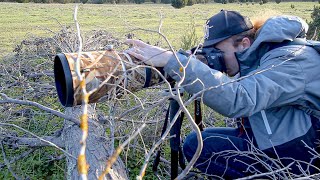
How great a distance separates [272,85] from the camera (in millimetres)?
1898

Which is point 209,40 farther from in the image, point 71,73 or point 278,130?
point 71,73

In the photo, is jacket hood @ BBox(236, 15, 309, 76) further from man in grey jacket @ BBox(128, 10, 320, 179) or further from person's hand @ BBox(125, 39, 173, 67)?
person's hand @ BBox(125, 39, 173, 67)

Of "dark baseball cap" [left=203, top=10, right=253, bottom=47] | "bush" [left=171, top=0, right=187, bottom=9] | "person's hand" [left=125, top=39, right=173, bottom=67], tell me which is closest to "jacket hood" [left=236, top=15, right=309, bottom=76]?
"dark baseball cap" [left=203, top=10, right=253, bottom=47]

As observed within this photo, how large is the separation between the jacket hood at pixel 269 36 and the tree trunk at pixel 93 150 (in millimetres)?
732

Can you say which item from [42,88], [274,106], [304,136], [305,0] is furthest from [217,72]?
[305,0]

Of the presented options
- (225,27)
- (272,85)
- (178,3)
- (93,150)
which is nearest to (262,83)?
(272,85)

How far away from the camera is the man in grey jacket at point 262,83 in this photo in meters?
1.91

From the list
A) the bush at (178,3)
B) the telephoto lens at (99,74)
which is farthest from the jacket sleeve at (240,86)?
the bush at (178,3)

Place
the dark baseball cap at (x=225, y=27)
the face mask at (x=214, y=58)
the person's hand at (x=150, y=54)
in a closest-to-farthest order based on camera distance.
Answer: the person's hand at (x=150, y=54) < the face mask at (x=214, y=58) < the dark baseball cap at (x=225, y=27)

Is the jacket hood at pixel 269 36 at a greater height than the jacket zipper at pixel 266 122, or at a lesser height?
greater

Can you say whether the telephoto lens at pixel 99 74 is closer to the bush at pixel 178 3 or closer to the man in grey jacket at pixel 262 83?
the man in grey jacket at pixel 262 83

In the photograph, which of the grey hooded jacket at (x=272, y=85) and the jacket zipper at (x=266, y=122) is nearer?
the grey hooded jacket at (x=272, y=85)

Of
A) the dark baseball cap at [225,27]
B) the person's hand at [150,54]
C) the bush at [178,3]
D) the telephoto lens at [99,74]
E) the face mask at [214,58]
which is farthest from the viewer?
the bush at [178,3]

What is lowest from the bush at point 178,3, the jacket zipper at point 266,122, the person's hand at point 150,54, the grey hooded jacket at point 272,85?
the bush at point 178,3
